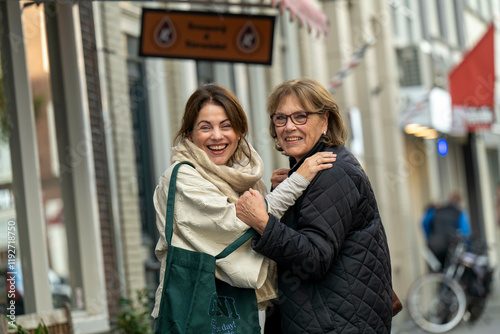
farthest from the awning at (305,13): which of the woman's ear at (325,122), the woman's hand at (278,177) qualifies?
the woman's ear at (325,122)

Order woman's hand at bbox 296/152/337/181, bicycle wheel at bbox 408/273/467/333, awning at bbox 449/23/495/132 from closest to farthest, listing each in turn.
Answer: woman's hand at bbox 296/152/337/181
bicycle wheel at bbox 408/273/467/333
awning at bbox 449/23/495/132

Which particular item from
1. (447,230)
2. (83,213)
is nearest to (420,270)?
(447,230)

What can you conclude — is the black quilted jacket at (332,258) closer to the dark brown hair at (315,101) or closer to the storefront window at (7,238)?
the dark brown hair at (315,101)

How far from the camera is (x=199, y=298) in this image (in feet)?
11.6

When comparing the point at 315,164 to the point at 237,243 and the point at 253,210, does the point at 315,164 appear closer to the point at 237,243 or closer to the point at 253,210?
the point at 253,210

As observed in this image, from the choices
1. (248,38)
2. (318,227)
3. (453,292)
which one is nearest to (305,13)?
(248,38)

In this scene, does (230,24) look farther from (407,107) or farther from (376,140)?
(407,107)

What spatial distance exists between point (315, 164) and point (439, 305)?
928 cm

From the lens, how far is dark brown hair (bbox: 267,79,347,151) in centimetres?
384

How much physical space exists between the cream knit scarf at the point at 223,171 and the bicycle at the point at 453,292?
899 cm

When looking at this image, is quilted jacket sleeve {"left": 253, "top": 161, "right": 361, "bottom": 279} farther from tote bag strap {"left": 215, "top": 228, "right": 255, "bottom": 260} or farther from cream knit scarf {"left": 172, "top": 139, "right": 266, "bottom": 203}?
cream knit scarf {"left": 172, "top": 139, "right": 266, "bottom": 203}

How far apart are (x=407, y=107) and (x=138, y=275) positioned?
35.3 ft

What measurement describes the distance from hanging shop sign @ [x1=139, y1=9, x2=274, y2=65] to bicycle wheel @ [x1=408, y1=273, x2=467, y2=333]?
20.3 feet
